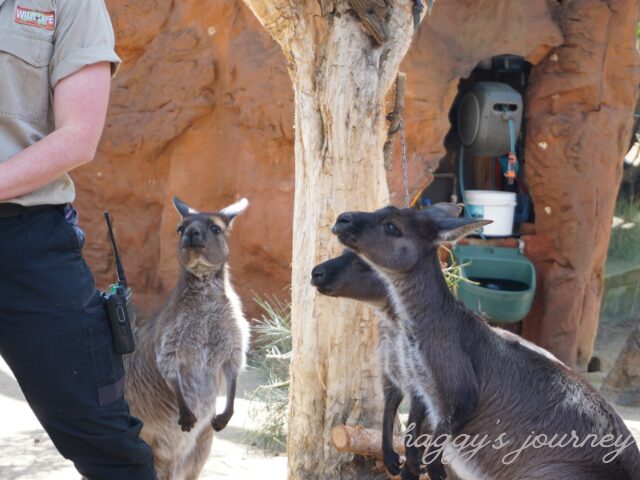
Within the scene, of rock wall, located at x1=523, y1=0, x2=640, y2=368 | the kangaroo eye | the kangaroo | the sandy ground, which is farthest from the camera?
rock wall, located at x1=523, y1=0, x2=640, y2=368

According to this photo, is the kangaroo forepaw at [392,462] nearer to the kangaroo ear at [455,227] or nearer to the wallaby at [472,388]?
the wallaby at [472,388]

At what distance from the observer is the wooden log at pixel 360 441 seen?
4129mm

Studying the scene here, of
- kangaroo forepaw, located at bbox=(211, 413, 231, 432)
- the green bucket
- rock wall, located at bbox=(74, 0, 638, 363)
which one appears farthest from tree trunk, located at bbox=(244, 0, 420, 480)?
the green bucket

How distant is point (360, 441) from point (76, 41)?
231cm

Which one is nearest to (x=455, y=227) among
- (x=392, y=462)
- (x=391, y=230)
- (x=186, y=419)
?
(x=391, y=230)

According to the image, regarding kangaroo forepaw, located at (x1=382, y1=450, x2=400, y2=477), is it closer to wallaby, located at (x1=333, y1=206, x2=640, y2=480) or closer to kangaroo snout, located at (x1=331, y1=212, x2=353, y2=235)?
wallaby, located at (x1=333, y1=206, x2=640, y2=480)

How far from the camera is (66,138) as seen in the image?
2.63 m

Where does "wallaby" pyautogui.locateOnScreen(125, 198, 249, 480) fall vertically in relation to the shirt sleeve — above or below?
below

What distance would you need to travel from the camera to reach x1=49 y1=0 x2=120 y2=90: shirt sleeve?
8.70 feet

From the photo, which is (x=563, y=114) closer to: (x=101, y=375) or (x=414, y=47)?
(x=414, y=47)

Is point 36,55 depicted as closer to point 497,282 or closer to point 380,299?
point 380,299

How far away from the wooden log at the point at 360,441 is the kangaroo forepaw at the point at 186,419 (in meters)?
0.73

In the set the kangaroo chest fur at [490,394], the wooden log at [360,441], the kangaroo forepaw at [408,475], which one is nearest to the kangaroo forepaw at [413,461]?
the kangaroo forepaw at [408,475]

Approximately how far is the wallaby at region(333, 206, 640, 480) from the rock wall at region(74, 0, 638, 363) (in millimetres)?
3932
